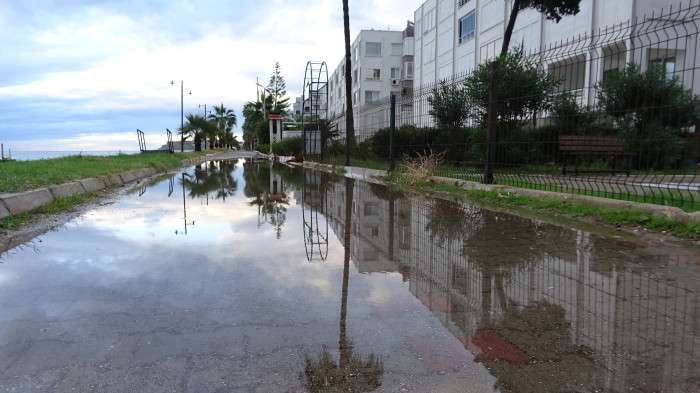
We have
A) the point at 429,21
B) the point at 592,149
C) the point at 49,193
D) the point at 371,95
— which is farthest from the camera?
the point at 371,95

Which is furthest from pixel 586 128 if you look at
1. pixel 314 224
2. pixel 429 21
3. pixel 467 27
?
Answer: pixel 429 21

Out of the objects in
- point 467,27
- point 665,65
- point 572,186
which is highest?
point 467,27

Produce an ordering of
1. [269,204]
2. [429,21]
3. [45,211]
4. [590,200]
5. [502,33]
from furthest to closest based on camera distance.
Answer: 1. [429,21]
2. [502,33]
3. [269,204]
4. [45,211]
5. [590,200]

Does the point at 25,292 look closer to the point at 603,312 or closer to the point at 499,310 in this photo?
the point at 499,310

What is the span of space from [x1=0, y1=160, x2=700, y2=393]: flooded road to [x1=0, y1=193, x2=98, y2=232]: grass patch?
61 centimetres

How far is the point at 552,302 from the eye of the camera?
11.6ft

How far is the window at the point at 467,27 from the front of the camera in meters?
35.2

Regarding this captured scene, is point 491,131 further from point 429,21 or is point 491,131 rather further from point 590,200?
point 429,21

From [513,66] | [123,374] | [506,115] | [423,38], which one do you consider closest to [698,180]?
[506,115]

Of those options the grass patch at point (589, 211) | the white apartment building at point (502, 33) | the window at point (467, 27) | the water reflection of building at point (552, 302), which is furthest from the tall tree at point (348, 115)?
the water reflection of building at point (552, 302)

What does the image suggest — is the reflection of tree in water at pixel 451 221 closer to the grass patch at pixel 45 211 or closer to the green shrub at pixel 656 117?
the green shrub at pixel 656 117

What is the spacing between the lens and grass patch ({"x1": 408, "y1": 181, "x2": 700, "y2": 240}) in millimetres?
5413

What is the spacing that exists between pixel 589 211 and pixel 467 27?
32.6 meters

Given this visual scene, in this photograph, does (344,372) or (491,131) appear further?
(491,131)
